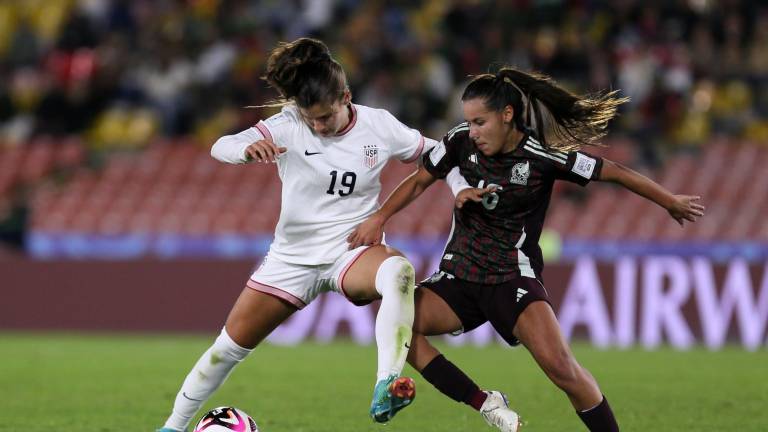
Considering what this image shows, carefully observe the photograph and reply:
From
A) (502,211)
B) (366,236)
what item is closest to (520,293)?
(502,211)

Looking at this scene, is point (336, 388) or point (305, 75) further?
point (336, 388)

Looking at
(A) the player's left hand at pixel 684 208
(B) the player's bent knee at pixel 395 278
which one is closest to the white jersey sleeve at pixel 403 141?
(B) the player's bent knee at pixel 395 278

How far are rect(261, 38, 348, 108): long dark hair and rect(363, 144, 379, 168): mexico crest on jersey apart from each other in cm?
40

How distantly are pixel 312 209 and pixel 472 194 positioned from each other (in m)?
0.84

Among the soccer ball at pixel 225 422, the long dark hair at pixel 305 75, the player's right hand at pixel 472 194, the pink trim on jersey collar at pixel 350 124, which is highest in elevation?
the long dark hair at pixel 305 75

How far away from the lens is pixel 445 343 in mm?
15086

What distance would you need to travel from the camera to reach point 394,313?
6.24 metres

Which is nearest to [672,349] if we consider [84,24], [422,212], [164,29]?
[422,212]

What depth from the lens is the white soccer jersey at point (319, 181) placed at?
6.58 m

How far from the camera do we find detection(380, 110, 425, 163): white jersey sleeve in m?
6.83

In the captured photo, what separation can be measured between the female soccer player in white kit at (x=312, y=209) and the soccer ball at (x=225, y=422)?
0.30 m

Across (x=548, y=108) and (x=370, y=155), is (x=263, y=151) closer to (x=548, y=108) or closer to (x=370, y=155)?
(x=370, y=155)

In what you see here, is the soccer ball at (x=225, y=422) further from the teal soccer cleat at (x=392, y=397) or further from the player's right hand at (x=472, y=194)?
the player's right hand at (x=472, y=194)

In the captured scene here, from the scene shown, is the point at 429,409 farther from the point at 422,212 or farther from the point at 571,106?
the point at 422,212
